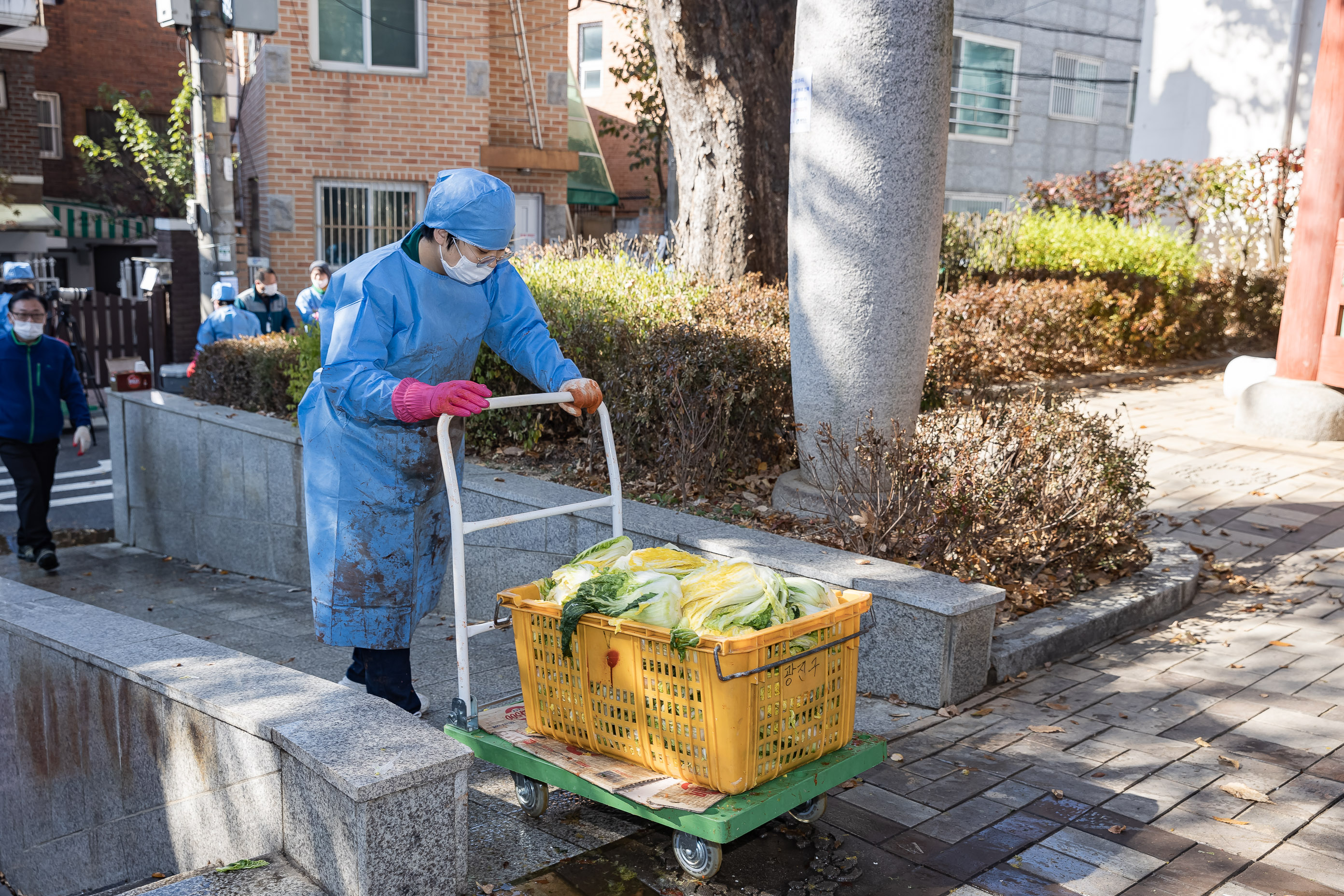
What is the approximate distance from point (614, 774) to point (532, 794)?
19.9 inches

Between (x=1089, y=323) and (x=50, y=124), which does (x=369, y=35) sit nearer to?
(x=1089, y=323)

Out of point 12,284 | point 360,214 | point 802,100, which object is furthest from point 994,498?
point 360,214

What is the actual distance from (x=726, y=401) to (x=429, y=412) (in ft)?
9.84

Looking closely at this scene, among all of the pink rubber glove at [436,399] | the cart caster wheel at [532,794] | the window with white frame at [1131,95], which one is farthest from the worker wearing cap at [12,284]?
the window with white frame at [1131,95]

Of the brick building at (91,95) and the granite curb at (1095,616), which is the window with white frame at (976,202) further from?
the granite curb at (1095,616)

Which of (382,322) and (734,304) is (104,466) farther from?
(382,322)

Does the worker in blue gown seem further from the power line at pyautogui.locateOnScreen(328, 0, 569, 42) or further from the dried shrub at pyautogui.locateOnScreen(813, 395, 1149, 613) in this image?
the power line at pyautogui.locateOnScreen(328, 0, 569, 42)

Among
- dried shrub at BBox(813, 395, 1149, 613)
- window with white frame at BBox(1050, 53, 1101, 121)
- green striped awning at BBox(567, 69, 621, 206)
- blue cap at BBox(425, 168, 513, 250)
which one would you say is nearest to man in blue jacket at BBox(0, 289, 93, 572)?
blue cap at BBox(425, 168, 513, 250)

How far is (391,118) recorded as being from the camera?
16516 millimetres

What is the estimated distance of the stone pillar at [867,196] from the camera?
5574 mm

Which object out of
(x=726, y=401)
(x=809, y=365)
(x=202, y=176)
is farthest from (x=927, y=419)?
(x=202, y=176)

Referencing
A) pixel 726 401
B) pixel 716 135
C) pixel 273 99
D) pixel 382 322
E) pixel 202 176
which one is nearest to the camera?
pixel 382 322

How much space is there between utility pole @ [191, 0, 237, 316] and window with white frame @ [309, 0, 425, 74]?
13.3 ft

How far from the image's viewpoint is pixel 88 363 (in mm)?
15938
